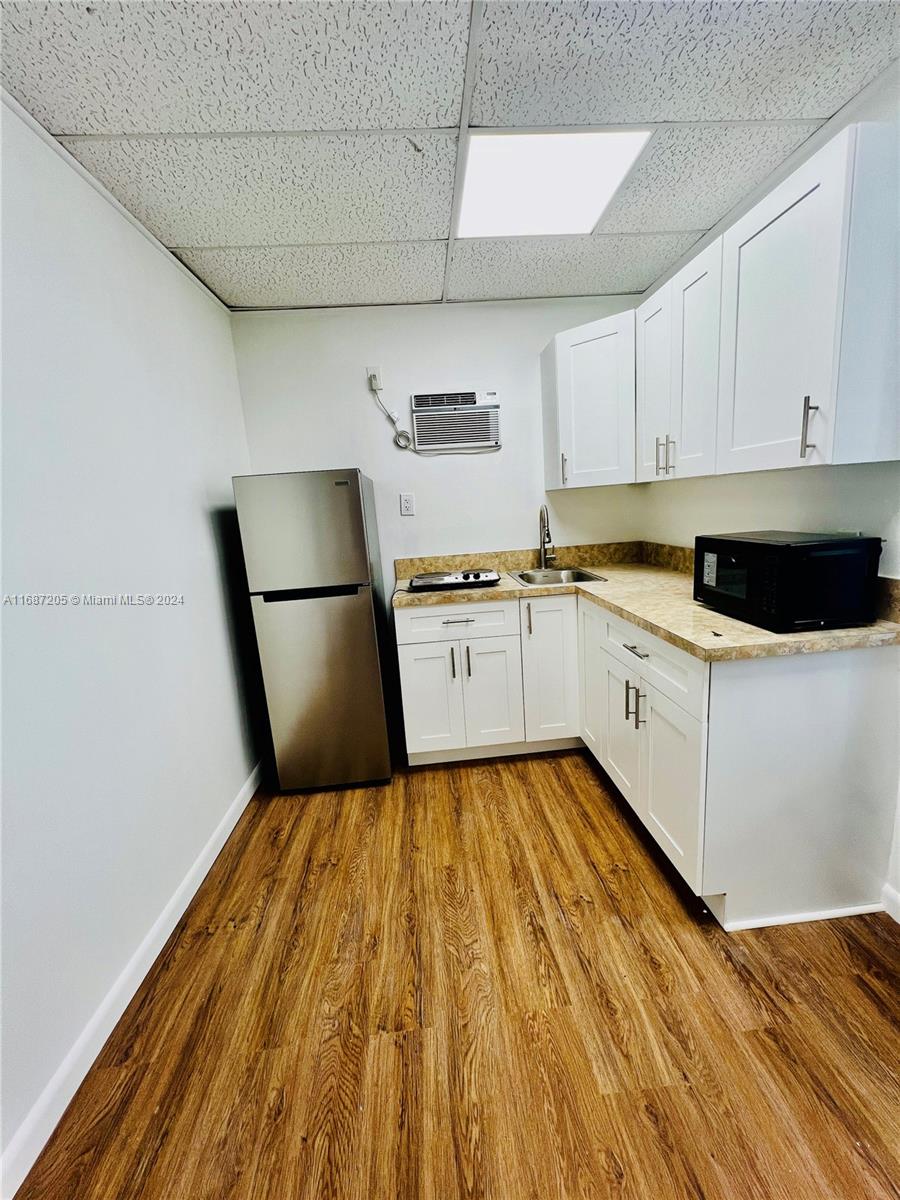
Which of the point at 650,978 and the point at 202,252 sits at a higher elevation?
the point at 202,252

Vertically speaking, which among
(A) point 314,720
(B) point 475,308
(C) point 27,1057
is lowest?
(C) point 27,1057

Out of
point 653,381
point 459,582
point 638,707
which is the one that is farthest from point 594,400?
point 638,707

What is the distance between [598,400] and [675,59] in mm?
1176

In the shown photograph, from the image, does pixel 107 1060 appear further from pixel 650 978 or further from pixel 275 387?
Answer: pixel 275 387

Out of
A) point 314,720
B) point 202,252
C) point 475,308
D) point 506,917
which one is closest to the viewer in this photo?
point 506,917

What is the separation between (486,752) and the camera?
2406 millimetres

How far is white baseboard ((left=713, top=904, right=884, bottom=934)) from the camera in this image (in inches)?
54.9

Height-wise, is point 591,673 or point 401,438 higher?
point 401,438

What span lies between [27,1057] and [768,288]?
2.61m

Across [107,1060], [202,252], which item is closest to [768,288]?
[202,252]

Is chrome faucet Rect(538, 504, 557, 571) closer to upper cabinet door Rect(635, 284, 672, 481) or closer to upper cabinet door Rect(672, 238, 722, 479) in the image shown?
upper cabinet door Rect(635, 284, 672, 481)

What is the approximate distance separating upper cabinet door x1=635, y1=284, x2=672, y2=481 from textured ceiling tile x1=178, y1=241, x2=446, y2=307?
935mm

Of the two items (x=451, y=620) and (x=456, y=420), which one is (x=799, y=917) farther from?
(x=456, y=420)

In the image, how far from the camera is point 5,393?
3.47ft
